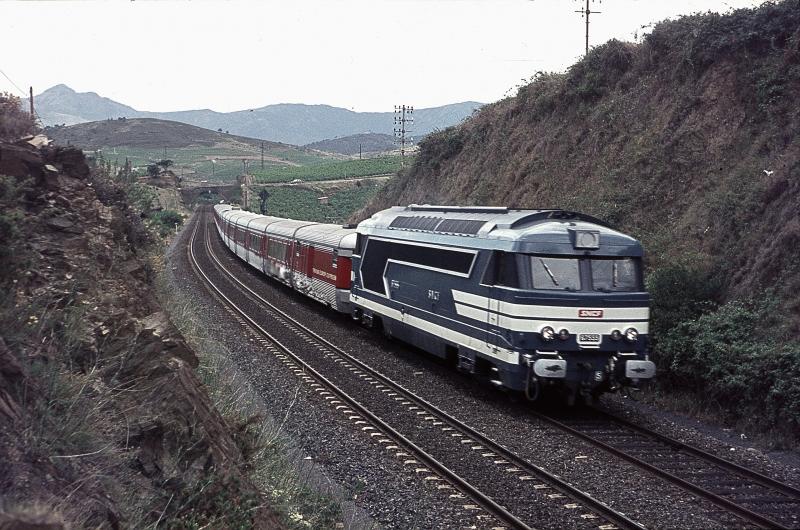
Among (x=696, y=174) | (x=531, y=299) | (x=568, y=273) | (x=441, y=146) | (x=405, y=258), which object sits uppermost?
(x=441, y=146)

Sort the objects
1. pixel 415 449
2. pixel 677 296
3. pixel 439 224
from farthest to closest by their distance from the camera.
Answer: pixel 439 224 < pixel 677 296 < pixel 415 449

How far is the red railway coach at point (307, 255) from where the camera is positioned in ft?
76.9

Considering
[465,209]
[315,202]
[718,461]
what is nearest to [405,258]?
[465,209]

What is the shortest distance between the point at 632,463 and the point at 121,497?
721 centimetres

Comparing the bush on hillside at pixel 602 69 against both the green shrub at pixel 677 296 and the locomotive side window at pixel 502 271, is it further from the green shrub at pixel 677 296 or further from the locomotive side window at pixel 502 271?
the locomotive side window at pixel 502 271

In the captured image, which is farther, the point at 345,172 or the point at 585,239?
the point at 345,172

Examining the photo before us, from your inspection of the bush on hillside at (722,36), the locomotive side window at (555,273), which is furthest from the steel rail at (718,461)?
the bush on hillside at (722,36)

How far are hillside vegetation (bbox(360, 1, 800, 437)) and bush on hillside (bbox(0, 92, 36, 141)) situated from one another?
42.8ft

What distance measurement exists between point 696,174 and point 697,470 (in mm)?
12842

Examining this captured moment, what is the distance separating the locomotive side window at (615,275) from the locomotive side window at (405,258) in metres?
2.41

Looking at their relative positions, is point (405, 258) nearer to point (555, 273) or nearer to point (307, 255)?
point (555, 273)

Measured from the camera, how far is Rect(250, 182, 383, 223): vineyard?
86.2 metres

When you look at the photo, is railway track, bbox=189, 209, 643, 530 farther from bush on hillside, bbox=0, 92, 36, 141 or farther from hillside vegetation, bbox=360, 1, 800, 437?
bush on hillside, bbox=0, 92, 36, 141

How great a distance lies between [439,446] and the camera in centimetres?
1162
